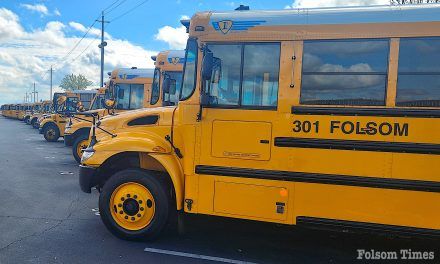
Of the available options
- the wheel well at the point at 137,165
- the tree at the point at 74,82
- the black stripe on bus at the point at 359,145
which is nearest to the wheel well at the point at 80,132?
the wheel well at the point at 137,165

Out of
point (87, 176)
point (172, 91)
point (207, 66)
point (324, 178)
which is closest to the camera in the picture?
point (324, 178)

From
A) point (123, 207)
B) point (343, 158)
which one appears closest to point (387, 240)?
point (343, 158)

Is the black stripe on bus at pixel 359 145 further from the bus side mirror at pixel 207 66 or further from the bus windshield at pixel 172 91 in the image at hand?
the bus windshield at pixel 172 91

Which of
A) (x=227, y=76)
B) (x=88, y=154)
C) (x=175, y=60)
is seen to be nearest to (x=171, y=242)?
(x=88, y=154)

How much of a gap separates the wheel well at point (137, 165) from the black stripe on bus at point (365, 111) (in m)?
1.99

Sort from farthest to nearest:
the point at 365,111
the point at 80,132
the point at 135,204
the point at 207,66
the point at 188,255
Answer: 1. the point at 80,132
2. the point at 135,204
3. the point at 188,255
4. the point at 207,66
5. the point at 365,111

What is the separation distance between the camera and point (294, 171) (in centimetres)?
403

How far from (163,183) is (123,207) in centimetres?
64

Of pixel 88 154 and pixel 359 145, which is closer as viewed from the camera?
pixel 359 145

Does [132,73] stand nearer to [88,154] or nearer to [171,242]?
[88,154]

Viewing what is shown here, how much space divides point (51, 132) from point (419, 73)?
18085 millimetres

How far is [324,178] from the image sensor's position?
3.93 metres

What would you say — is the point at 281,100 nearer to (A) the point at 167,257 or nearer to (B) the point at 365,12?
(B) the point at 365,12

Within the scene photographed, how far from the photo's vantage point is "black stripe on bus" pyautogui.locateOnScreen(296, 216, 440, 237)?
3.72m
